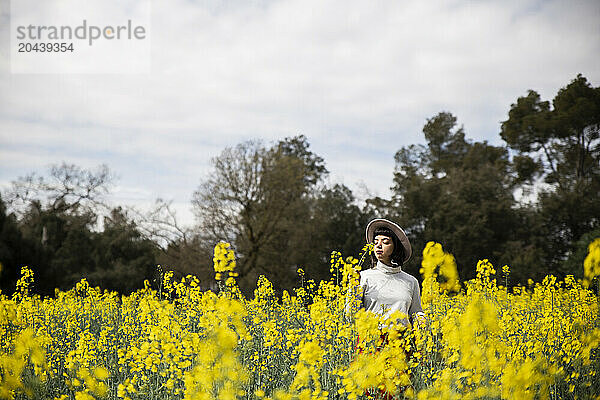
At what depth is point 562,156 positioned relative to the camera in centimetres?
2323

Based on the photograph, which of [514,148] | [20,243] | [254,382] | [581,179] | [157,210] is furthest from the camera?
[514,148]

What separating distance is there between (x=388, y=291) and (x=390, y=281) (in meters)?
0.08

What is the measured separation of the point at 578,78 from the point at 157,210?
17.2m

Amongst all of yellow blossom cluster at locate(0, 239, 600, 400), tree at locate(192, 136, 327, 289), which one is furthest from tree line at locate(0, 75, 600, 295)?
yellow blossom cluster at locate(0, 239, 600, 400)

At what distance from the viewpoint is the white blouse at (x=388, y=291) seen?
4.02m

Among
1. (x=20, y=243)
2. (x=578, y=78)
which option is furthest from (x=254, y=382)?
(x=578, y=78)

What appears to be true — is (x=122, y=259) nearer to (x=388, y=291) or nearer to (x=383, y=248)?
(x=383, y=248)

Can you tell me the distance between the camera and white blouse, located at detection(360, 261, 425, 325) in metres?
4.02

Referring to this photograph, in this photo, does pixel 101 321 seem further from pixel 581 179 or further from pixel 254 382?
pixel 581 179

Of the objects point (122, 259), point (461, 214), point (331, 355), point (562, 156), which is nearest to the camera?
point (331, 355)

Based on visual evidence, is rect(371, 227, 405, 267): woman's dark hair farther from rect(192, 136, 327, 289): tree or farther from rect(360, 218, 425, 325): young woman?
rect(192, 136, 327, 289): tree

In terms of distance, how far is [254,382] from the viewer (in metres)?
3.71

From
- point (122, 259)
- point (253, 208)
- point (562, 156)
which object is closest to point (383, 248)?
point (253, 208)

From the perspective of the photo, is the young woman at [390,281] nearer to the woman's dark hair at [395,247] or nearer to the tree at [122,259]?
the woman's dark hair at [395,247]
